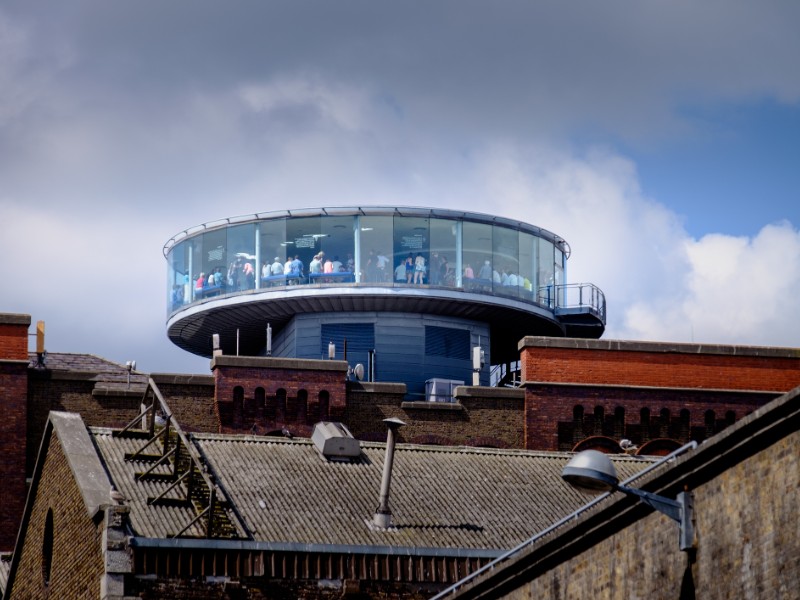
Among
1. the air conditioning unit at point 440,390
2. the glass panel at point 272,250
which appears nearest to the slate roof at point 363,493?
the air conditioning unit at point 440,390

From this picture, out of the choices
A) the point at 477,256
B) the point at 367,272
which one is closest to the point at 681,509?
the point at 367,272

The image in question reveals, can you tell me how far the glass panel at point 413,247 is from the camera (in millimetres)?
56344

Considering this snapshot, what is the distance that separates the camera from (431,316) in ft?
186

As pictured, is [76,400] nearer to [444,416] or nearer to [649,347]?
[444,416]

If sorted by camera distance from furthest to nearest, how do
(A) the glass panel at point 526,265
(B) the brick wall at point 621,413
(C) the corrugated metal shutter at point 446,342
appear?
(A) the glass panel at point 526,265, (C) the corrugated metal shutter at point 446,342, (B) the brick wall at point 621,413

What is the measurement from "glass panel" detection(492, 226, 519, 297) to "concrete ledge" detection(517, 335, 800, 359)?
19.8ft

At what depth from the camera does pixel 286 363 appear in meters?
50.7

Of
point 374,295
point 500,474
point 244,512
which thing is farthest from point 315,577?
point 374,295

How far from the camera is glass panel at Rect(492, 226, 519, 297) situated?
57531 millimetres

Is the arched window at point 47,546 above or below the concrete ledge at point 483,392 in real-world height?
below

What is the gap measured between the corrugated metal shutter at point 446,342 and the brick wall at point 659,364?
5.22 meters

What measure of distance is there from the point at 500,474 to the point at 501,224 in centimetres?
1950

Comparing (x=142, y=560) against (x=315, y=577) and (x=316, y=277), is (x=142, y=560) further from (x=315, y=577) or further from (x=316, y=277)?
(x=316, y=277)

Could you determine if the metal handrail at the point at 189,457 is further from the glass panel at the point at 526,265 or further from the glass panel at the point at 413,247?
the glass panel at the point at 526,265
